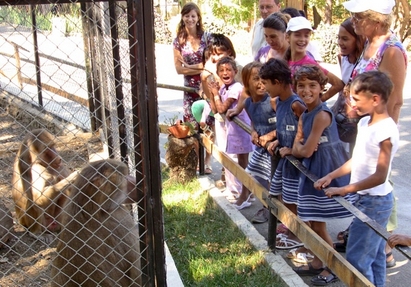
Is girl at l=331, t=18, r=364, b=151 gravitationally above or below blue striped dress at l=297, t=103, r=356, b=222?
above

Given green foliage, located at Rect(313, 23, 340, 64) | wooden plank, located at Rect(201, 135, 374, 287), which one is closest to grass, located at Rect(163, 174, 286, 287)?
wooden plank, located at Rect(201, 135, 374, 287)

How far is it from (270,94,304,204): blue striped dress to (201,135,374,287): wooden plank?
111mm

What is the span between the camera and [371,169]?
3215 millimetres

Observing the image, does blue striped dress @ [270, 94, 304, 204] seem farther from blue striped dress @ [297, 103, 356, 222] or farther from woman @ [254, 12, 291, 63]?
woman @ [254, 12, 291, 63]

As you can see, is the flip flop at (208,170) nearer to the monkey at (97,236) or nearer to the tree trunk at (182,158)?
the tree trunk at (182,158)

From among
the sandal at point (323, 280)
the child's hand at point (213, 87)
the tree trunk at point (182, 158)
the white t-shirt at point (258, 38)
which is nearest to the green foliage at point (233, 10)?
the white t-shirt at point (258, 38)

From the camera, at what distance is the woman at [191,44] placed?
609 cm

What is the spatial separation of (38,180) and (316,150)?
2.80 m

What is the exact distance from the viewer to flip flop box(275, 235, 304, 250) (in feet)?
14.3

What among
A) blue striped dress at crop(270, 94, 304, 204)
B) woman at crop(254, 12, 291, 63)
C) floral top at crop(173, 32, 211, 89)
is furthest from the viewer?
floral top at crop(173, 32, 211, 89)

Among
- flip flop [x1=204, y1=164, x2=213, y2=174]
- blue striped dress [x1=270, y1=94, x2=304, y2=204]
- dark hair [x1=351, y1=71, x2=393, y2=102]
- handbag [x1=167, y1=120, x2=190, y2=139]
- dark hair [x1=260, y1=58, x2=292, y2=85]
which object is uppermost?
dark hair [x1=351, y1=71, x2=393, y2=102]

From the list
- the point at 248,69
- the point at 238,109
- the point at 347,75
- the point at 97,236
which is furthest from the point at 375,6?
the point at 97,236

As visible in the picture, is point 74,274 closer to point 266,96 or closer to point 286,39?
point 266,96

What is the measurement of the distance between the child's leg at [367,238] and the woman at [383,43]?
0.72m
